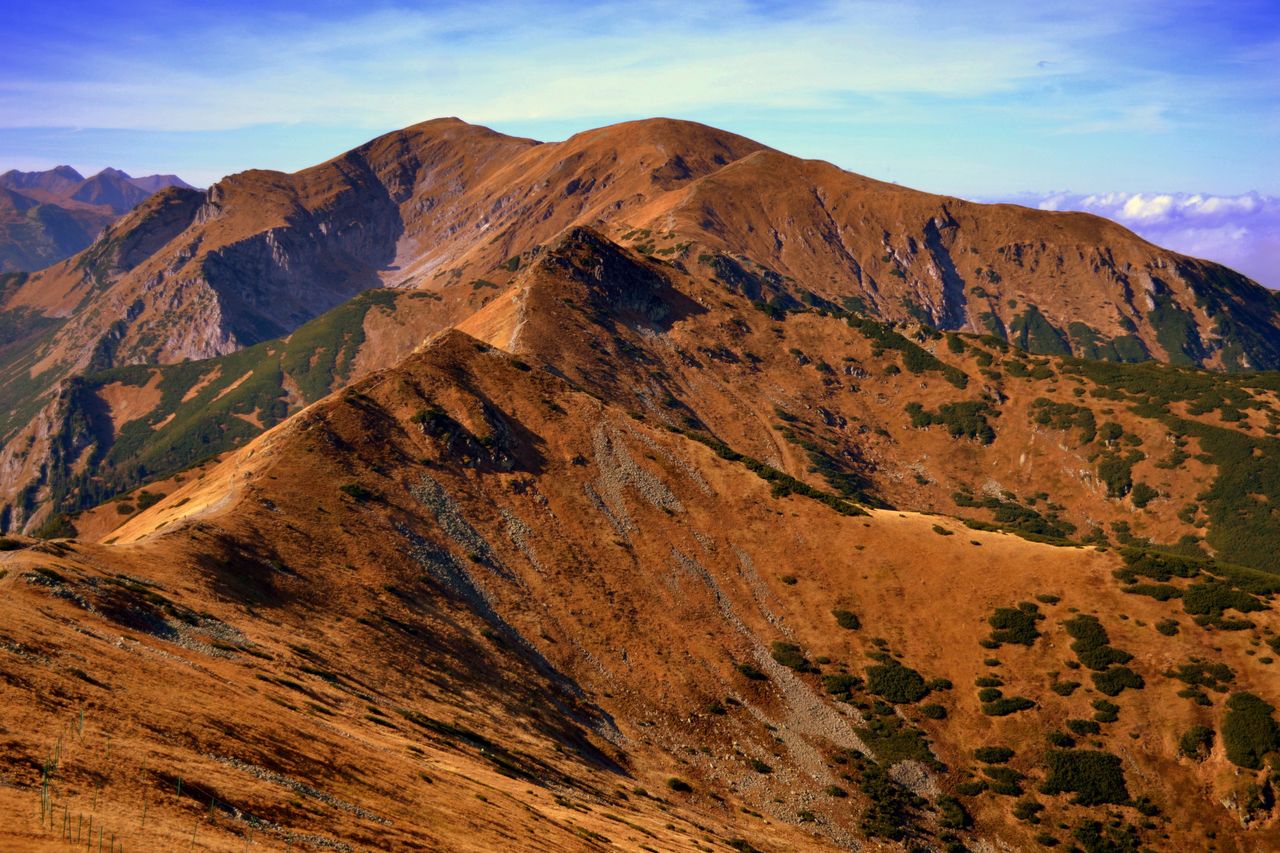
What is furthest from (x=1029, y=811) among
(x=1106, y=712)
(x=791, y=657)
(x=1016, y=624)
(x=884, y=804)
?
(x=791, y=657)

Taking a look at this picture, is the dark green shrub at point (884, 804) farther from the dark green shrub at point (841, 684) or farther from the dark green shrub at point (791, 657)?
the dark green shrub at point (791, 657)

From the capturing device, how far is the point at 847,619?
96812mm

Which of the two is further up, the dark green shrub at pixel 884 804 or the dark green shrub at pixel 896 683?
the dark green shrub at pixel 896 683

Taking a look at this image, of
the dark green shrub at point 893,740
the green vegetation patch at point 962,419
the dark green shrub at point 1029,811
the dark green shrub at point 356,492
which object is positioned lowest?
the dark green shrub at point 1029,811

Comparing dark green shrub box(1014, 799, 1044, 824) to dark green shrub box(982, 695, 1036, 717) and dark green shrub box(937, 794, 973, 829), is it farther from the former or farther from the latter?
dark green shrub box(982, 695, 1036, 717)

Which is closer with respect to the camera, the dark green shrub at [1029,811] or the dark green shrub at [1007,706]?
the dark green shrub at [1029,811]

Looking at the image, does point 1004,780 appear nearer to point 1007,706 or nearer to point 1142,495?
point 1007,706

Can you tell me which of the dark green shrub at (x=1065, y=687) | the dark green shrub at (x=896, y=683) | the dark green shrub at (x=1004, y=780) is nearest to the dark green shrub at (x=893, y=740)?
the dark green shrub at (x=896, y=683)

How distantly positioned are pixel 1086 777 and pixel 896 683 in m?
19.6

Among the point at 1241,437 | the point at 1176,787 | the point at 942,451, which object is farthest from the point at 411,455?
→ the point at 1241,437

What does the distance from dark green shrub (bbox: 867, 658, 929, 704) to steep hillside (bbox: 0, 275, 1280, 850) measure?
301 millimetres

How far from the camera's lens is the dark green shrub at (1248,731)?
7544 centimetres

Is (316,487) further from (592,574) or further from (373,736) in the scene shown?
(373,736)

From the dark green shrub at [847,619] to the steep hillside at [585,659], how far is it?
595 mm
